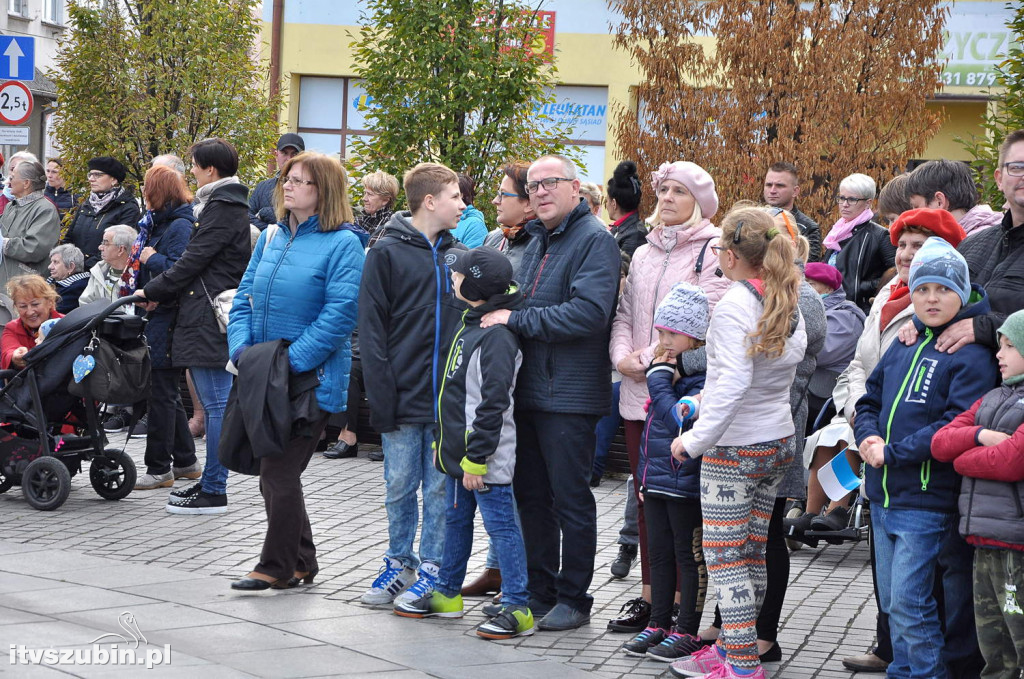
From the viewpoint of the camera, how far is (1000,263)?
221 inches

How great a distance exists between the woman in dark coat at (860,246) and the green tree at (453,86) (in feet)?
11.9

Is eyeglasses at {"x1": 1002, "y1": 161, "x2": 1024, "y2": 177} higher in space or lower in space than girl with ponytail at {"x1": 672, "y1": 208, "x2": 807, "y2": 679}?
higher

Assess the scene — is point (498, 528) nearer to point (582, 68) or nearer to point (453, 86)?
point (453, 86)

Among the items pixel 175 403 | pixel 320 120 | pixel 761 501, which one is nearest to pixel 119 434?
pixel 175 403

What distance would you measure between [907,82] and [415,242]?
8563 mm

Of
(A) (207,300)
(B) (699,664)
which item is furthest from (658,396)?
(A) (207,300)

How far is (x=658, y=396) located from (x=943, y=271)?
1271 millimetres

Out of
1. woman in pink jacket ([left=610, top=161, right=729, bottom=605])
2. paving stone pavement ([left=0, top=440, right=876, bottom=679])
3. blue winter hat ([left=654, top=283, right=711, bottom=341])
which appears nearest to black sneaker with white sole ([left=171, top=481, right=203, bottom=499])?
paving stone pavement ([left=0, top=440, right=876, bottom=679])

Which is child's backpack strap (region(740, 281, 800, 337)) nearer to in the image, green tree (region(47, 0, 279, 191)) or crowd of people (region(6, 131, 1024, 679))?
crowd of people (region(6, 131, 1024, 679))

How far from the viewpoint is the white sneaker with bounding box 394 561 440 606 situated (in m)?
6.50

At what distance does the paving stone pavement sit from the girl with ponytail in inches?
18.9

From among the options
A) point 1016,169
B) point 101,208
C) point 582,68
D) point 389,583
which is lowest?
point 389,583

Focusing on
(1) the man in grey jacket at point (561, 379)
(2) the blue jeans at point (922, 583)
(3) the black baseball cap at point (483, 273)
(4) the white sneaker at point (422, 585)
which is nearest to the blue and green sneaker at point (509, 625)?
(1) the man in grey jacket at point (561, 379)

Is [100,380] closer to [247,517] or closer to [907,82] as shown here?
[247,517]
